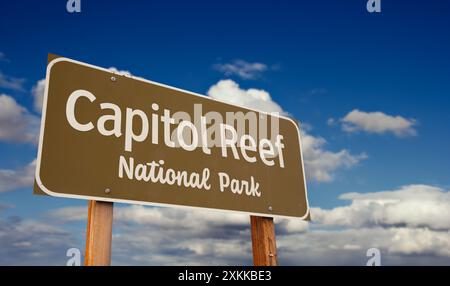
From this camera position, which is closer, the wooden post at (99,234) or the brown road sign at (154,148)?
the wooden post at (99,234)

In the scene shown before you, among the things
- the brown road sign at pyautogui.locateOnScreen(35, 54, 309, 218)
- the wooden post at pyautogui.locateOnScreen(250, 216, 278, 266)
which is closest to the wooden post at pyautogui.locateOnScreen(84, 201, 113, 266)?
the brown road sign at pyautogui.locateOnScreen(35, 54, 309, 218)

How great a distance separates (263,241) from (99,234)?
1690mm

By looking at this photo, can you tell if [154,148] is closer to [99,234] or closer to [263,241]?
[99,234]

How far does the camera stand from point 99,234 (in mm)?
3166

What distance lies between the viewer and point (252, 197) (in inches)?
164

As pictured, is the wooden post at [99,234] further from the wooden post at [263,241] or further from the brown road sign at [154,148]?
the wooden post at [263,241]

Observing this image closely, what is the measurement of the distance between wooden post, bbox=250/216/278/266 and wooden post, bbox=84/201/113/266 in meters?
1.56

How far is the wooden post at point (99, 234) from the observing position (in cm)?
311

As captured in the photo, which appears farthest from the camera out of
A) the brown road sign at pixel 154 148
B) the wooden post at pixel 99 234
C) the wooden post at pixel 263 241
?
the wooden post at pixel 263 241

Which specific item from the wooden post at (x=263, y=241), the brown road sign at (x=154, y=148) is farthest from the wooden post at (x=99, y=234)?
the wooden post at (x=263, y=241)

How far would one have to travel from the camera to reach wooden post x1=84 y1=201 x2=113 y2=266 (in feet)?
10.2

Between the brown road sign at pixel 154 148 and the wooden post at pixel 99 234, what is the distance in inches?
3.9

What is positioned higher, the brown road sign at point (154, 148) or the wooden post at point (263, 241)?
the brown road sign at point (154, 148)
